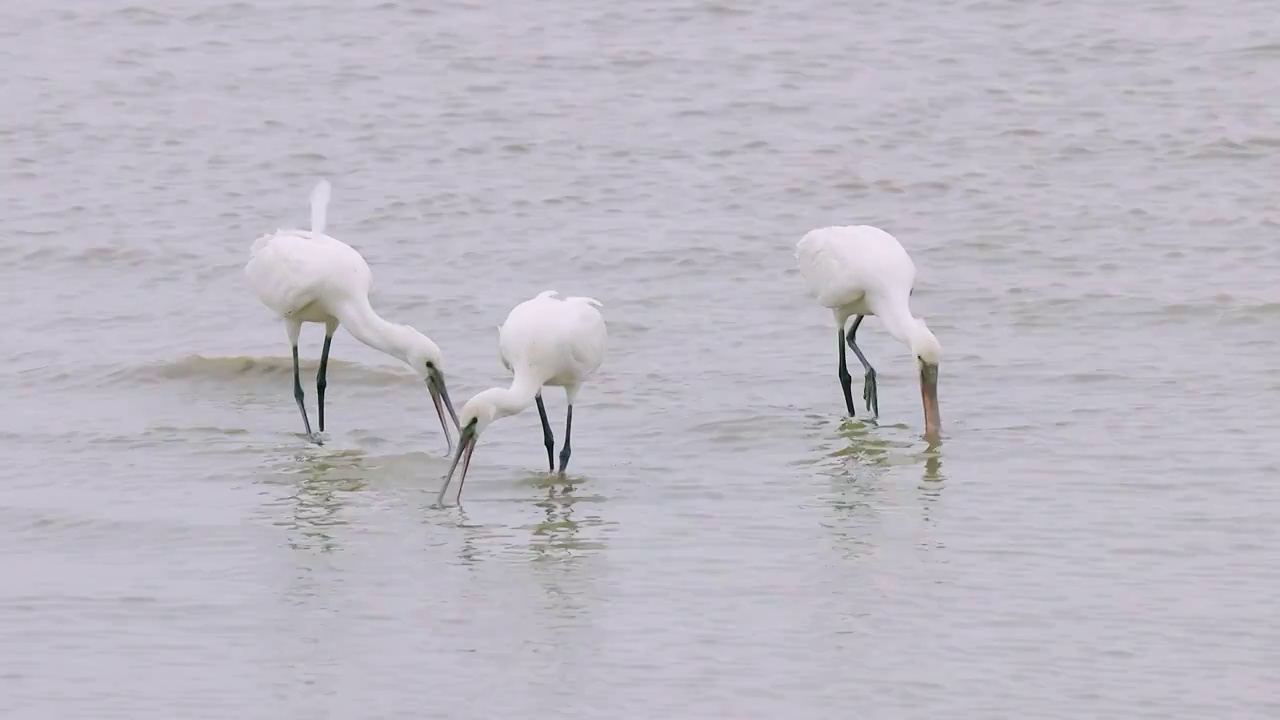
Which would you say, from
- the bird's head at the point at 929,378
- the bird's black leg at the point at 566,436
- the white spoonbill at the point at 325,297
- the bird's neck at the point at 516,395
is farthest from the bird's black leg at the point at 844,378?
the white spoonbill at the point at 325,297

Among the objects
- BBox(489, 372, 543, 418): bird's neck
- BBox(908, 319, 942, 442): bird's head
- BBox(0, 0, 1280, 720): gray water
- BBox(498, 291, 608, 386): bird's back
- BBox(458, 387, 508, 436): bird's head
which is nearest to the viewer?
BBox(0, 0, 1280, 720): gray water

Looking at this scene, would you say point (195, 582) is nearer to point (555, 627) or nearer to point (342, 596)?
point (342, 596)

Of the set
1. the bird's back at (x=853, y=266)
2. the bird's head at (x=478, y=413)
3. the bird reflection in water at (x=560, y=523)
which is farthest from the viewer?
the bird's back at (x=853, y=266)

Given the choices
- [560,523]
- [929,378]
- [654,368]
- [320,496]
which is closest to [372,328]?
[320,496]

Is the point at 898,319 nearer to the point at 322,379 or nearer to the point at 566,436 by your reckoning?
the point at 566,436

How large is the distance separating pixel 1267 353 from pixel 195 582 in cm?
595

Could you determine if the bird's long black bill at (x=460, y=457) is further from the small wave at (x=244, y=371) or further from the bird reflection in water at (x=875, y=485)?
the small wave at (x=244, y=371)

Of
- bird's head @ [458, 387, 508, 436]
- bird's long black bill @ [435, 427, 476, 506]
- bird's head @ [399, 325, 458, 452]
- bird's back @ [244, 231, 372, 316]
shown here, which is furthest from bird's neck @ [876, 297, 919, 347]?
bird's back @ [244, 231, 372, 316]

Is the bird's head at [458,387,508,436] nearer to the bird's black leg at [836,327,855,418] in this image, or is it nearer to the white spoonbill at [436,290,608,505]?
the white spoonbill at [436,290,608,505]

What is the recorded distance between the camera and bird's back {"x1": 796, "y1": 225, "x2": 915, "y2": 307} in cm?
1064

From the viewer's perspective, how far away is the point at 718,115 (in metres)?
17.4

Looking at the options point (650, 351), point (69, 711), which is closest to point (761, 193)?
point (650, 351)

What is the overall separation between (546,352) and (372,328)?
1.38 m

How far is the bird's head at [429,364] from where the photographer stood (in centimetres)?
1013
